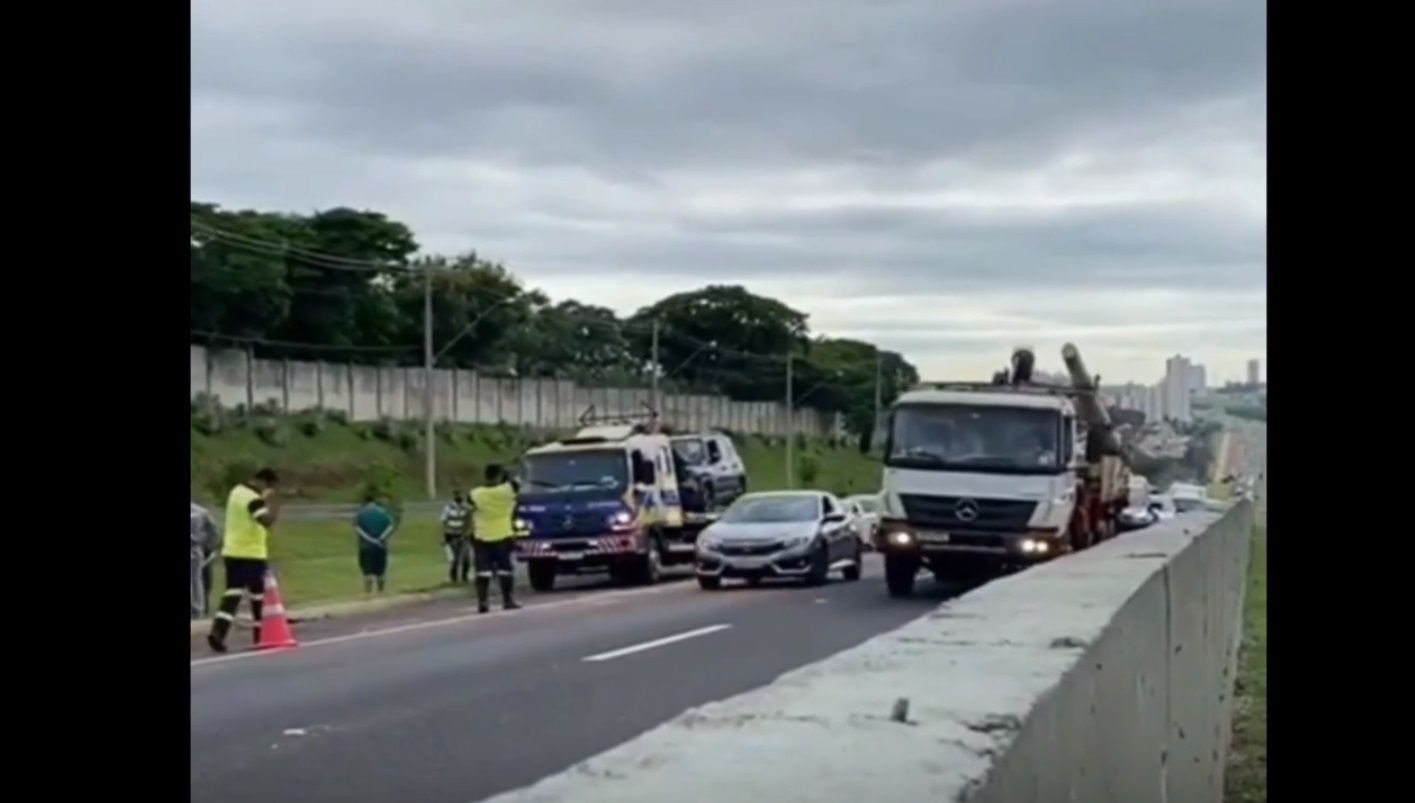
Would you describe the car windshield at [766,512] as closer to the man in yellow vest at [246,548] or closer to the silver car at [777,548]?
the silver car at [777,548]

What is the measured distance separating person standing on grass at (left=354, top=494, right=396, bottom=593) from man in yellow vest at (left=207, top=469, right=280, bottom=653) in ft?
0.80

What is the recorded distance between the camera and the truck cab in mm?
8367

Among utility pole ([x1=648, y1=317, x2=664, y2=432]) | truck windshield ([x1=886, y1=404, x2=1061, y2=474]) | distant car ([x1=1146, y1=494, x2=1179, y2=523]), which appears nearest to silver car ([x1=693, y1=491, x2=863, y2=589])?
truck windshield ([x1=886, y1=404, x2=1061, y2=474])

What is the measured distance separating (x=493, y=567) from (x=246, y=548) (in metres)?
3.34

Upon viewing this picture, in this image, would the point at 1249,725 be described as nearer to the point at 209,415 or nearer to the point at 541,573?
the point at 541,573

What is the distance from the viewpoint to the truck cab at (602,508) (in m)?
8.37

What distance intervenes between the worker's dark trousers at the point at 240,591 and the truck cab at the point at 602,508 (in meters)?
0.99

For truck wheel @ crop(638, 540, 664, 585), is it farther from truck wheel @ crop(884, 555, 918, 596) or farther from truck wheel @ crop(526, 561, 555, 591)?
truck wheel @ crop(526, 561, 555, 591)

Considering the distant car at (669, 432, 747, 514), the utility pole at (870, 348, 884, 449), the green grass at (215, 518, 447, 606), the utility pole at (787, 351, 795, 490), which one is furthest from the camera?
the distant car at (669, 432, 747, 514)

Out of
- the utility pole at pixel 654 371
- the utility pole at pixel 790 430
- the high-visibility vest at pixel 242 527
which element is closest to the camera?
the high-visibility vest at pixel 242 527

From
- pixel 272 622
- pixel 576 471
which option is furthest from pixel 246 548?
pixel 576 471

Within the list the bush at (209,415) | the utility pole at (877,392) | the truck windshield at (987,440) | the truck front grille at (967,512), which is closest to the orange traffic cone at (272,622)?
the utility pole at (877,392)
